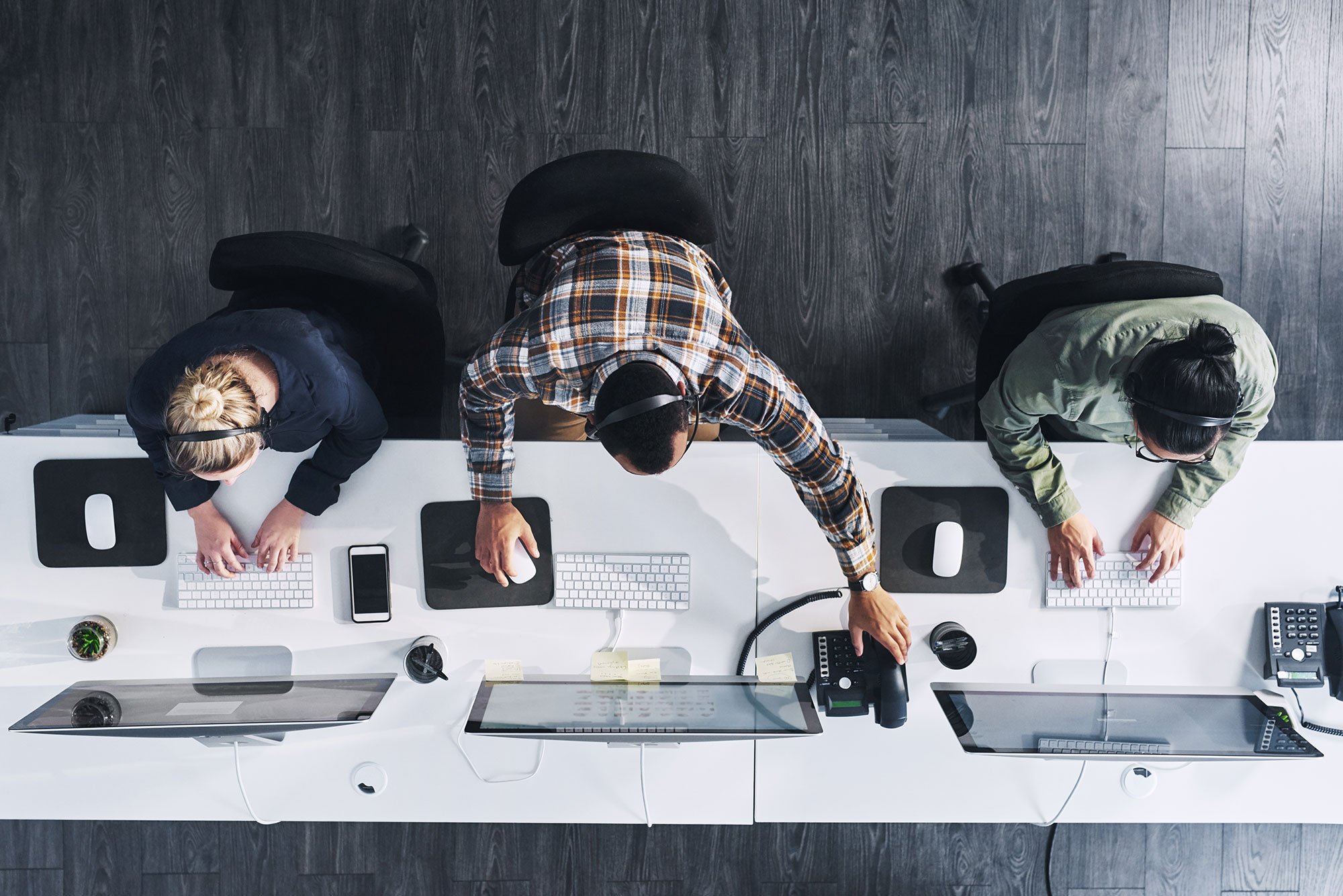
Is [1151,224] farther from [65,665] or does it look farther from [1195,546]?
[65,665]

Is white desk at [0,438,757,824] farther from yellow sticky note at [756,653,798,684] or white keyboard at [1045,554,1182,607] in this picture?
white keyboard at [1045,554,1182,607]

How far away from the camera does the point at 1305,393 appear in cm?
232

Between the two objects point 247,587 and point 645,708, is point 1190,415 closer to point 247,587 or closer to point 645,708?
point 645,708

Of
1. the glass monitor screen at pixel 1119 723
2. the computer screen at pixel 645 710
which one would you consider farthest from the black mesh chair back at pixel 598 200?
the glass monitor screen at pixel 1119 723

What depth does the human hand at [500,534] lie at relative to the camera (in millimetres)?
1589

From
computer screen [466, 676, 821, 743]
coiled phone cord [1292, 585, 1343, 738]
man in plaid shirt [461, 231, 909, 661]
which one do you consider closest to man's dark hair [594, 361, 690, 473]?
man in plaid shirt [461, 231, 909, 661]

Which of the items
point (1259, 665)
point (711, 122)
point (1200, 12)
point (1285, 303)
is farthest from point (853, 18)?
point (1259, 665)

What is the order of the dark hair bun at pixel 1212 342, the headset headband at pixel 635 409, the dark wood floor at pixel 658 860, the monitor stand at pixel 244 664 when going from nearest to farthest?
the headset headband at pixel 635 409, the dark hair bun at pixel 1212 342, the monitor stand at pixel 244 664, the dark wood floor at pixel 658 860

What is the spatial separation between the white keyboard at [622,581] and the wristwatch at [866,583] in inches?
13.7

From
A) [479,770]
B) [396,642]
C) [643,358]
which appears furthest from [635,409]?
[479,770]

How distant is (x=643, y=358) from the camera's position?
127 centimetres

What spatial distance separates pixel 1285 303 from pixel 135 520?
312 centimetres

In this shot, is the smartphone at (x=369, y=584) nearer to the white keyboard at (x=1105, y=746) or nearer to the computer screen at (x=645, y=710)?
the computer screen at (x=645, y=710)

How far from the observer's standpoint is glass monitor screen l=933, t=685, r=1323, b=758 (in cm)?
146
